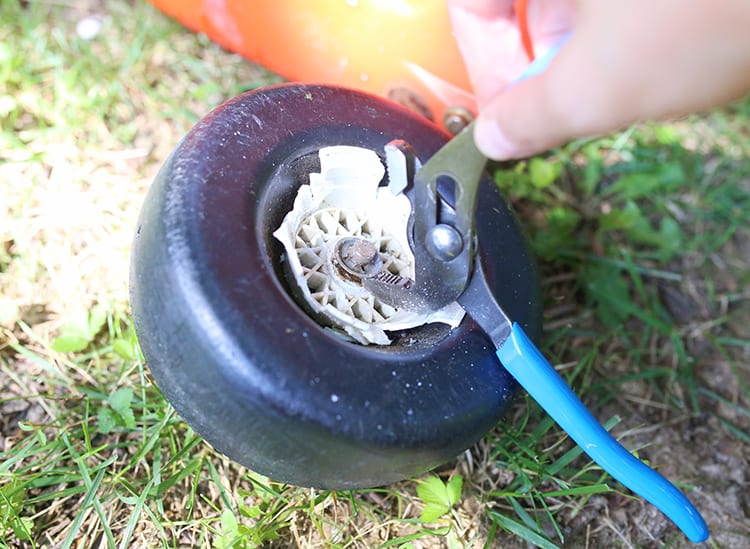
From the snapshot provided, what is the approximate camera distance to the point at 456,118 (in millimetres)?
1668

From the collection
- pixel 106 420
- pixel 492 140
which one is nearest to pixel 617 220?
pixel 492 140

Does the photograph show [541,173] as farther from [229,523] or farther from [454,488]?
[229,523]

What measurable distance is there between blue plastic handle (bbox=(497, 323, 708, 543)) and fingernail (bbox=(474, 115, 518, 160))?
322 millimetres

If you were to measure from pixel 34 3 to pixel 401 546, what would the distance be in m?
1.69

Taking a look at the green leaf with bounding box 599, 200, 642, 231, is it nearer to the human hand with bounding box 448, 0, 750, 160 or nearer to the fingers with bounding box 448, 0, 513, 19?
the fingers with bounding box 448, 0, 513, 19

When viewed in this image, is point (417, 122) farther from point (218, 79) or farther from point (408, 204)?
point (218, 79)

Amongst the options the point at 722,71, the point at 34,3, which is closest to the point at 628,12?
the point at 722,71

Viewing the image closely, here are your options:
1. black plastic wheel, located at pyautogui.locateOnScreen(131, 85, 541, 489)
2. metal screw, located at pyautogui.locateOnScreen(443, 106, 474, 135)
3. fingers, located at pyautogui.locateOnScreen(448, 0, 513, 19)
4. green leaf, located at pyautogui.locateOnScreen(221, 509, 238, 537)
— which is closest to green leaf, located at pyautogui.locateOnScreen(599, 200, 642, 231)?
metal screw, located at pyautogui.locateOnScreen(443, 106, 474, 135)

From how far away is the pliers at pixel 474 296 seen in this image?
115 centimetres

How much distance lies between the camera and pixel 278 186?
127 cm

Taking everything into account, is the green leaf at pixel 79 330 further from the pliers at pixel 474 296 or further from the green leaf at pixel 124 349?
the pliers at pixel 474 296

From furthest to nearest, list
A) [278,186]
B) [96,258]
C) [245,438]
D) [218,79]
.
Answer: [218,79], [96,258], [278,186], [245,438]

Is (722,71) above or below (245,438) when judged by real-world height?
above

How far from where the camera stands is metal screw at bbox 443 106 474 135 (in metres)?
1.66
